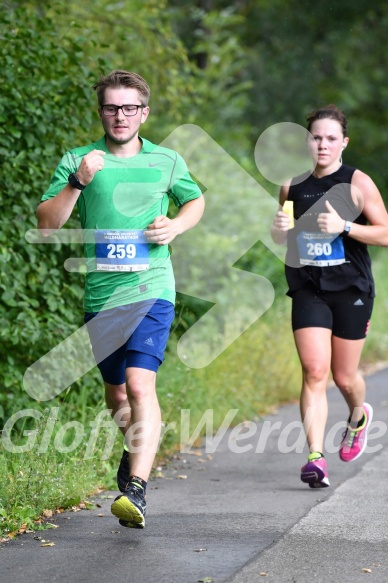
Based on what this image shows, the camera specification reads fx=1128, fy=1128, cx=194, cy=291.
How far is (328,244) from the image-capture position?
674 cm

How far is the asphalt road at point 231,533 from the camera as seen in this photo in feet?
15.1

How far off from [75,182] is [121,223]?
0.32m

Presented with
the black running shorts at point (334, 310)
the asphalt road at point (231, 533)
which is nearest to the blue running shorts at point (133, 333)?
the asphalt road at point (231, 533)

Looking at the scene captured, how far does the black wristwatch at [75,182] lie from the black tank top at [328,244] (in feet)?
6.21

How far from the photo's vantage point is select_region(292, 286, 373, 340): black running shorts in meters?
6.79

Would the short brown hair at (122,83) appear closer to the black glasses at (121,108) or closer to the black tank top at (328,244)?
the black glasses at (121,108)

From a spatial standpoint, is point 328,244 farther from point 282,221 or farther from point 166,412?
point 166,412

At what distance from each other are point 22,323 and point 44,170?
1031mm

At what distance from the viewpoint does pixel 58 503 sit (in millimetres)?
5922

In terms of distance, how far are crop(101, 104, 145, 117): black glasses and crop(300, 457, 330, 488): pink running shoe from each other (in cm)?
233

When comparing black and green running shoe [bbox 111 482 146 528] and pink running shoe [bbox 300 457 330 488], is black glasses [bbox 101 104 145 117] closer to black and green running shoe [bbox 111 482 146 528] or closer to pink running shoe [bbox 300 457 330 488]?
black and green running shoe [bbox 111 482 146 528]

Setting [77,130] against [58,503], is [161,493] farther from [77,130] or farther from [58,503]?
[77,130]

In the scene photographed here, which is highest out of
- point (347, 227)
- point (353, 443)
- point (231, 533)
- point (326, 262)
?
point (347, 227)

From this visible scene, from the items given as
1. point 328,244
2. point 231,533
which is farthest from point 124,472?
point 328,244
